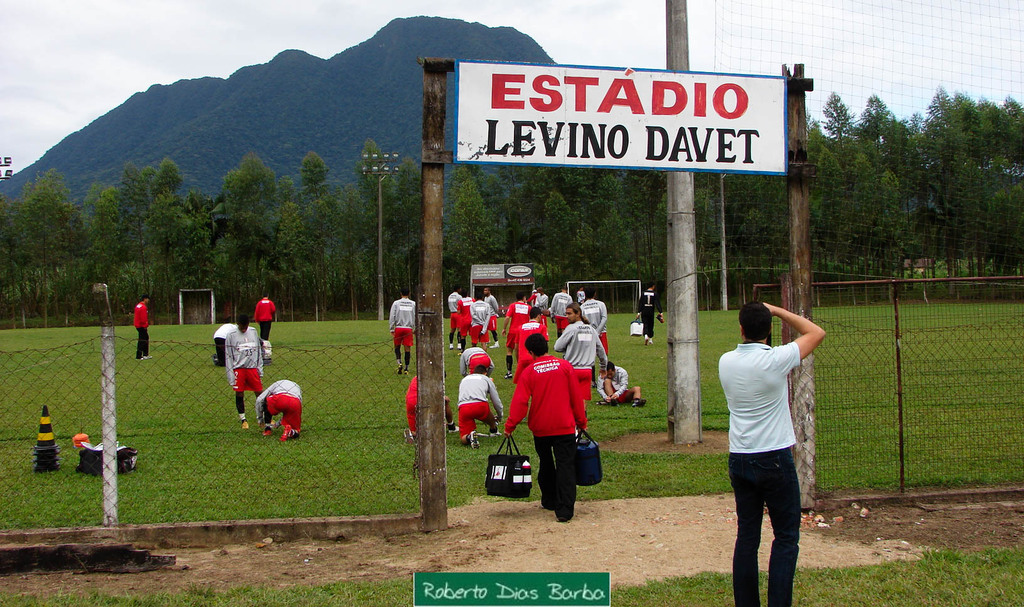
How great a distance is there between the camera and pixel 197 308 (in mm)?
50000

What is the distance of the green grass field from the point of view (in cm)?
735

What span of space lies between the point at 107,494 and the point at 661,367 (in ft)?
42.3

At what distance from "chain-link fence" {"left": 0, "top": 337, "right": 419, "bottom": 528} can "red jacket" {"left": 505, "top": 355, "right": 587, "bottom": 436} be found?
1.30 m

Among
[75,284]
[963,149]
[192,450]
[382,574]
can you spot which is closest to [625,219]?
[75,284]

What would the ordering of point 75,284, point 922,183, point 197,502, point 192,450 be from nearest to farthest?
1. point 197,502
2. point 192,450
3. point 922,183
4. point 75,284

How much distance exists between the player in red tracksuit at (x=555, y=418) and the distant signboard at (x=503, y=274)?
41.0 m

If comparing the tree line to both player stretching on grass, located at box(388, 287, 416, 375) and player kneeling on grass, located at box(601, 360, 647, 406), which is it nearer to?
player kneeling on grass, located at box(601, 360, 647, 406)

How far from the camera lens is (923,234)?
1303 cm

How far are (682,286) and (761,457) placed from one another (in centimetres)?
536

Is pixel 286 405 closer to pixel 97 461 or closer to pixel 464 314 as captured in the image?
pixel 97 461

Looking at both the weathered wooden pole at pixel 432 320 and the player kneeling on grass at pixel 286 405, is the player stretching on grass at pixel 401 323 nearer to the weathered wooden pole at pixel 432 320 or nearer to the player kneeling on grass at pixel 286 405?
the player kneeling on grass at pixel 286 405

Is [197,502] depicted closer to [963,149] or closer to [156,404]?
[156,404]

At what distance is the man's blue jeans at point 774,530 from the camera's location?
168 inches

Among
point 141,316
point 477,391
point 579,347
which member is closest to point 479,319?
point 579,347
